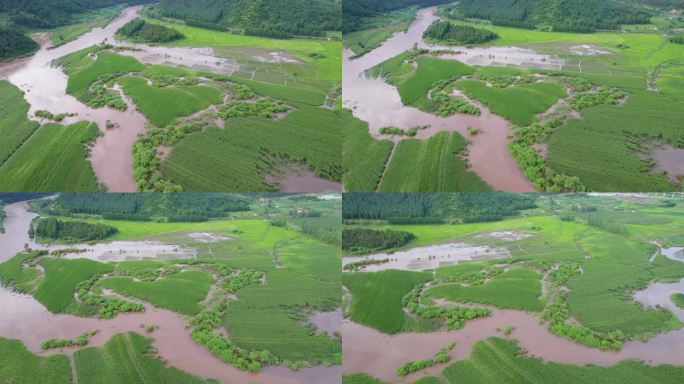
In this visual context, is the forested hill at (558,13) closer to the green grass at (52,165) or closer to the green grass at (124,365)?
the green grass at (52,165)

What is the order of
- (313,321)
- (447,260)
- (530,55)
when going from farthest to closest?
(530,55), (447,260), (313,321)

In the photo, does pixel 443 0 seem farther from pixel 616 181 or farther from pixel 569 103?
pixel 616 181

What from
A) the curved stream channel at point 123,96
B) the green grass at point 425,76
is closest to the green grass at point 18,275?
the curved stream channel at point 123,96

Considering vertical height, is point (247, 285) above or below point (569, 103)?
below

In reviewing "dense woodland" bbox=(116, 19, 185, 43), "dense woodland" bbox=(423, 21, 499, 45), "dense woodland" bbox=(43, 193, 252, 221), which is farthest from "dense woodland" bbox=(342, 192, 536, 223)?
"dense woodland" bbox=(116, 19, 185, 43)

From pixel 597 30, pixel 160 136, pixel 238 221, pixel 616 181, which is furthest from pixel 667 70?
pixel 160 136

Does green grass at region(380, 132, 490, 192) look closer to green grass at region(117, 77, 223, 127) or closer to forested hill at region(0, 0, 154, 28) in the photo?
green grass at region(117, 77, 223, 127)

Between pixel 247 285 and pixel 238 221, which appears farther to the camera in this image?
pixel 238 221
